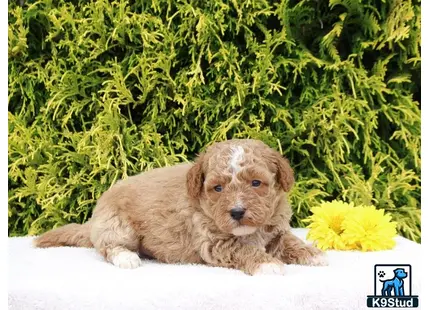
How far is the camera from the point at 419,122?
3605mm

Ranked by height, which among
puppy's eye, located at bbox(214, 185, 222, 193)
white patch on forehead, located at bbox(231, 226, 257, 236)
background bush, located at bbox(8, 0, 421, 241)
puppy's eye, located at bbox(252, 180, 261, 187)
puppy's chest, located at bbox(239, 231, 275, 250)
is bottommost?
puppy's chest, located at bbox(239, 231, 275, 250)

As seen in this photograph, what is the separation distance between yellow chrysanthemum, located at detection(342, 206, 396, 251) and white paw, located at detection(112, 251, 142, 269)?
3.42 ft

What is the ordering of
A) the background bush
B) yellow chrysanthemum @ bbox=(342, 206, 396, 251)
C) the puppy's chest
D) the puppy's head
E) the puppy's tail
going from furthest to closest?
the background bush, the puppy's tail, yellow chrysanthemum @ bbox=(342, 206, 396, 251), the puppy's chest, the puppy's head

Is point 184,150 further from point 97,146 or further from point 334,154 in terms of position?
point 334,154

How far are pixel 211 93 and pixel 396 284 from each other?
1421mm

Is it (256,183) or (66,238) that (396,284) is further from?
(66,238)

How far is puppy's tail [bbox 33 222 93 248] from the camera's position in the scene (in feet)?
11.1

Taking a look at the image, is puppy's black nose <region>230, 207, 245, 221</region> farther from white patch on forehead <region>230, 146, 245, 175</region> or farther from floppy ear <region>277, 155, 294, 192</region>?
floppy ear <region>277, 155, 294, 192</region>

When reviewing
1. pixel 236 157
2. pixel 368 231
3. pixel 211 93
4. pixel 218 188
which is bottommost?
pixel 368 231

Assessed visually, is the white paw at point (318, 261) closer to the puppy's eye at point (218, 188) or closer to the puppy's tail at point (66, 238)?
the puppy's eye at point (218, 188)

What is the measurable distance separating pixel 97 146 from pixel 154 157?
0.31 meters

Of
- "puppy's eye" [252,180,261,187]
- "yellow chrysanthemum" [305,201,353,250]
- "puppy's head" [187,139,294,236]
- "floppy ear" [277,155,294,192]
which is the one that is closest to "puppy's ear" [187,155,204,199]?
"puppy's head" [187,139,294,236]

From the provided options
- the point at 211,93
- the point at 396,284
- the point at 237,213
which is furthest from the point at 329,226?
the point at 211,93

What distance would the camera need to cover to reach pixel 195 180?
9.50ft
